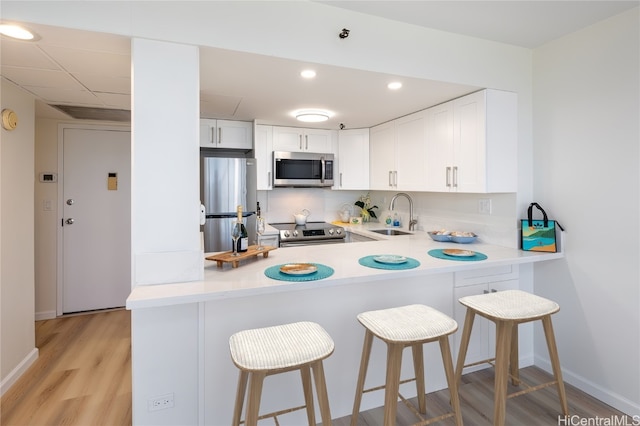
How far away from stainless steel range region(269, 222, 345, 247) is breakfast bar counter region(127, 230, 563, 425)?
40.4 inches

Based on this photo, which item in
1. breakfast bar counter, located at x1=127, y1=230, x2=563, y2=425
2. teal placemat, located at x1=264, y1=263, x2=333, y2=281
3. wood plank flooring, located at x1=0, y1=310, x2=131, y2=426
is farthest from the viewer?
wood plank flooring, located at x1=0, y1=310, x2=131, y2=426

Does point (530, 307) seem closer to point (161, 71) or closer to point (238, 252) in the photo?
point (238, 252)

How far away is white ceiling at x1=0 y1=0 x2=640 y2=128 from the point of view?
1800mm

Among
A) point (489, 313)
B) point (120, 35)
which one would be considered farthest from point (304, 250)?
point (120, 35)

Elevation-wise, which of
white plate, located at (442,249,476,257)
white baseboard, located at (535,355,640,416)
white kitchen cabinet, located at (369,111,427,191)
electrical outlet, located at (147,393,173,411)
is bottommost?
white baseboard, located at (535,355,640,416)

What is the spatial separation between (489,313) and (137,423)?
1.82 m

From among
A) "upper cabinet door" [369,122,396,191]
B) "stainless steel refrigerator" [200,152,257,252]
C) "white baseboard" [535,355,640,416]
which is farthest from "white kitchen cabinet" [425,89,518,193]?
"stainless steel refrigerator" [200,152,257,252]

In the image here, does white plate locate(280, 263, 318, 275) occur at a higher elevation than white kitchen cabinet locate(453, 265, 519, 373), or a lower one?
higher

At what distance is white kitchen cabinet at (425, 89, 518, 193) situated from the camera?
245 centimetres

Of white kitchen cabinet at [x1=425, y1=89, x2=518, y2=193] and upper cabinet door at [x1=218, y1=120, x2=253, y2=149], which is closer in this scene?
white kitchen cabinet at [x1=425, y1=89, x2=518, y2=193]

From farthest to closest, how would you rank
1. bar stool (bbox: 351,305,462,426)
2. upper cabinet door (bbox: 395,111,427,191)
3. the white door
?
the white door → upper cabinet door (bbox: 395,111,427,191) → bar stool (bbox: 351,305,462,426)

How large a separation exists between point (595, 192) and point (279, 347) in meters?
2.22

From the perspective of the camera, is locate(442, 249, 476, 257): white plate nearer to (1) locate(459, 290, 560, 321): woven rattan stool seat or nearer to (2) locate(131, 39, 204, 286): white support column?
(1) locate(459, 290, 560, 321): woven rattan stool seat

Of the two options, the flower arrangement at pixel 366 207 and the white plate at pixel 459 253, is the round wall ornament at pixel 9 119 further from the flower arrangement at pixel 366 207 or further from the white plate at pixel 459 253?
the flower arrangement at pixel 366 207
